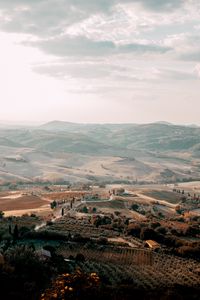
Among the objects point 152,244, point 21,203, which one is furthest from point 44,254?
point 21,203

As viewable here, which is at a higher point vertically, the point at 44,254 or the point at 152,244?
the point at 44,254

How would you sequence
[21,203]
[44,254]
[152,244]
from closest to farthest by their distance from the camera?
[44,254], [152,244], [21,203]

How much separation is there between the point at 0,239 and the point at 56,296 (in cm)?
5334

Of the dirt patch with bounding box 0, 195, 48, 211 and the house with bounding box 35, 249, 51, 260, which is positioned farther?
the dirt patch with bounding box 0, 195, 48, 211

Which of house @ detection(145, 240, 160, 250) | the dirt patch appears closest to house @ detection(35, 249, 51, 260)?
house @ detection(145, 240, 160, 250)

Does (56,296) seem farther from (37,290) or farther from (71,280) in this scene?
(37,290)

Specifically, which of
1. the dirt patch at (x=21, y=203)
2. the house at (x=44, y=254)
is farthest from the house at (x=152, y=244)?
the dirt patch at (x=21, y=203)

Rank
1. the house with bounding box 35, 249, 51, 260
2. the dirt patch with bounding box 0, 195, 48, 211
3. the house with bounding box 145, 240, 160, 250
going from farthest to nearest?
the dirt patch with bounding box 0, 195, 48, 211
the house with bounding box 145, 240, 160, 250
the house with bounding box 35, 249, 51, 260

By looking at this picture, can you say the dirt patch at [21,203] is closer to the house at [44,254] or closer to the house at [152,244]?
the house at [152,244]

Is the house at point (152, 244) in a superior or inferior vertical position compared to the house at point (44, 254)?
inferior

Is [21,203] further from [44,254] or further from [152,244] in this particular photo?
[44,254]

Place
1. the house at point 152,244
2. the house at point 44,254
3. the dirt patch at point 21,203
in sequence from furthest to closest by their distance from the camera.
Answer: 1. the dirt patch at point 21,203
2. the house at point 152,244
3. the house at point 44,254

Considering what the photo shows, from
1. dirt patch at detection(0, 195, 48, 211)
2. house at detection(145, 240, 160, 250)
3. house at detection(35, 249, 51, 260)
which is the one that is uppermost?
house at detection(35, 249, 51, 260)

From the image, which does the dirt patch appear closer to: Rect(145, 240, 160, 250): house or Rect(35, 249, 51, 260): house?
Rect(145, 240, 160, 250): house
